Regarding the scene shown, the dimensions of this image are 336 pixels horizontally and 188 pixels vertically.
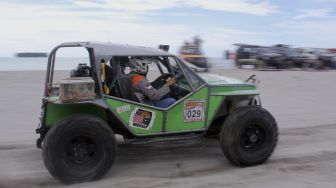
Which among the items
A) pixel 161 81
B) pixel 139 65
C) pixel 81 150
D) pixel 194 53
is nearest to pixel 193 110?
pixel 161 81

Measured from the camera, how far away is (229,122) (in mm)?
6387

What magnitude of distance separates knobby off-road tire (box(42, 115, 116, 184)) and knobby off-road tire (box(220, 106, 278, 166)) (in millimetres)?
1475

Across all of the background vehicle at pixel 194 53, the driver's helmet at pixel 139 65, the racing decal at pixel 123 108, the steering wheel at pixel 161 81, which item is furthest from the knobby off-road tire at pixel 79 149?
the background vehicle at pixel 194 53

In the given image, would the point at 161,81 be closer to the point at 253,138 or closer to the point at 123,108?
the point at 123,108

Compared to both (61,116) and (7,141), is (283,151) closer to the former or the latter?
(61,116)

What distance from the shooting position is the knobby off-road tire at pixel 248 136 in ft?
20.8

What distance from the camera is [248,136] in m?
6.51

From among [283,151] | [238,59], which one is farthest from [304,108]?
[238,59]

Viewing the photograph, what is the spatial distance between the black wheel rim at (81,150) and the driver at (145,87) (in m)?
0.98

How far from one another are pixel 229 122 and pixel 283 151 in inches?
54.1

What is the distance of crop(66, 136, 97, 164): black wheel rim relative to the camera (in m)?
5.73

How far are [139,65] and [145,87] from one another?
1.03 feet

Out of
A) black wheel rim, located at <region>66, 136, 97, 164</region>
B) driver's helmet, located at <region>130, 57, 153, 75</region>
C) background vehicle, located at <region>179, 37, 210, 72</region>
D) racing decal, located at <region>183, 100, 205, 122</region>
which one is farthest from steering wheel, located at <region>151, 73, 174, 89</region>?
background vehicle, located at <region>179, 37, 210, 72</region>

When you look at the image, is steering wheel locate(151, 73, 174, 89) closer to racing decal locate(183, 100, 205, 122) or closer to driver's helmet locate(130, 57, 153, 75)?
driver's helmet locate(130, 57, 153, 75)
